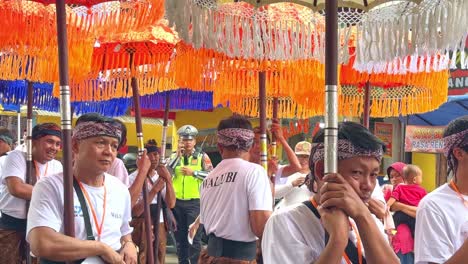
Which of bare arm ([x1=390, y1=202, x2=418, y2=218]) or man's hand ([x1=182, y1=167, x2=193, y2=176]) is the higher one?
man's hand ([x1=182, y1=167, x2=193, y2=176])

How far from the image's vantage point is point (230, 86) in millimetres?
5414

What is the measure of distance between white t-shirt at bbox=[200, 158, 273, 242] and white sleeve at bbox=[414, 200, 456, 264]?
67.3 inches

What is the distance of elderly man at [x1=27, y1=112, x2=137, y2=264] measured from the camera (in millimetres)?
3279

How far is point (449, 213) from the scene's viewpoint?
3.01 meters

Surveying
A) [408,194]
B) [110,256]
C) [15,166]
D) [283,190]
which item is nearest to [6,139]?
[15,166]

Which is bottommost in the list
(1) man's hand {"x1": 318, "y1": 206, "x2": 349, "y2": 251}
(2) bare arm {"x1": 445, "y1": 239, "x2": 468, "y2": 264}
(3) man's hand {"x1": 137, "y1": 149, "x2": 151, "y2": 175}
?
(2) bare arm {"x1": 445, "y1": 239, "x2": 468, "y2": 264}

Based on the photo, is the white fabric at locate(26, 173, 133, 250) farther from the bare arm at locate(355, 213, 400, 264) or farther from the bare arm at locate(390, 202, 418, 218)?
the bare arm at locate(390, 202, 418, 218)

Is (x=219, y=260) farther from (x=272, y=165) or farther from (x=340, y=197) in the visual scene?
(x=340, y=197)

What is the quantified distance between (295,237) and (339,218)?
231mm

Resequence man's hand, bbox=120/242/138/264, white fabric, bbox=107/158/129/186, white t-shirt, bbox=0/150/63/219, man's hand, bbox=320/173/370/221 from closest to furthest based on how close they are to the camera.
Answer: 1. man's hand, bbox=320/173/370/221
2. man's hand, bbox=120/242/138/264
3. white t-shirt, bbox=0/150/63/219
4. white fabric, bbox=107/158/129/186

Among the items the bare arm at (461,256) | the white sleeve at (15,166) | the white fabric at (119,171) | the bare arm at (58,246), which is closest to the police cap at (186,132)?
the white fabric at (119,171)

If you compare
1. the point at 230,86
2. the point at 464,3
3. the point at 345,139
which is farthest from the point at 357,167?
the point at 230,86

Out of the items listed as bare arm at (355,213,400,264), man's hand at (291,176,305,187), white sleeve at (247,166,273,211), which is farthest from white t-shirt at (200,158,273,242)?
bare arm at (355,213,400,264)

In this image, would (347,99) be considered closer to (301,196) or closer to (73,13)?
(301,196)
